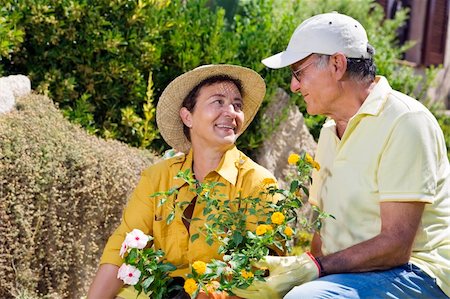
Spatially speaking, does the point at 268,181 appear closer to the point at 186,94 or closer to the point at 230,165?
the point at 230,165

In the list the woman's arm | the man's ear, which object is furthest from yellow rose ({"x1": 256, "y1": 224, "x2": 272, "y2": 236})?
the woman's arm

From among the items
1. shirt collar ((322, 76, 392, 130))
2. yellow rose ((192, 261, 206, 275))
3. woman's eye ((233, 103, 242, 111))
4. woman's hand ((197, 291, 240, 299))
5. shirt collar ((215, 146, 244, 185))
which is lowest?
woman's hand ((197, 291, 240, 299))

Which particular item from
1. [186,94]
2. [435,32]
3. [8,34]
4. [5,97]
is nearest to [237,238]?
[186,94]

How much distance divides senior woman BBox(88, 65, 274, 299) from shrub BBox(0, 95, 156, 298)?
78 centimetres

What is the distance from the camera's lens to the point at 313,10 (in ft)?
26.3

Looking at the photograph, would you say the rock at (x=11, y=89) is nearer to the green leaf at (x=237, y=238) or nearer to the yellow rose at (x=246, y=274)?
the green leaf at (x=237, y=238)

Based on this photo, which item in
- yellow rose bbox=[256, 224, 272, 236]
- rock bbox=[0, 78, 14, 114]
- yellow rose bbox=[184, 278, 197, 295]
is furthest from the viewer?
rock bbox=[0, 78, 14, 114]

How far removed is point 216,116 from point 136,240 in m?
0.65

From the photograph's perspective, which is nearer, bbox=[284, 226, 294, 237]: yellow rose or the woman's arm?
bbox=[284, 226, 294, 237]: yellow rose

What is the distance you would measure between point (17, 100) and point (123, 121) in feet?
3.07

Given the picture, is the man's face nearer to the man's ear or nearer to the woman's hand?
the man's ear

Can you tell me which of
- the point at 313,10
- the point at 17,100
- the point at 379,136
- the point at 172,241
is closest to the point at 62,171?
the point at 17,100

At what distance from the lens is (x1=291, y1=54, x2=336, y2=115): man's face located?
10.6 ft

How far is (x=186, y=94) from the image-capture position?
3742 mm
